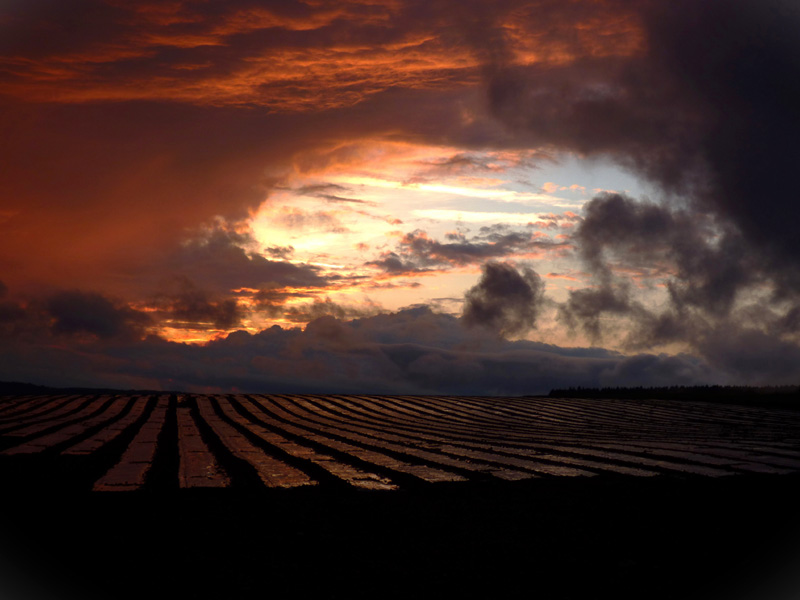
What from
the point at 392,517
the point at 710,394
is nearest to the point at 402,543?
the point at 392,517

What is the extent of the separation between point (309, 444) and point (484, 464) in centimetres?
344

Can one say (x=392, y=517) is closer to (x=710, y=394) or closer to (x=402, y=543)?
(x=402, y=543)

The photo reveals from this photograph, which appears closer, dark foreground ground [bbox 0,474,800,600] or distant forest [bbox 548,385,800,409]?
dark foreground ground [bbox 0,474,800,600]

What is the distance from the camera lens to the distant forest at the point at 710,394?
1006 inches

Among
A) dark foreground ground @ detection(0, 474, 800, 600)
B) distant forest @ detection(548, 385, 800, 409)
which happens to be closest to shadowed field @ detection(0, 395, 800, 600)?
dark foreground ground @ detection(0, 474, 800, 600)

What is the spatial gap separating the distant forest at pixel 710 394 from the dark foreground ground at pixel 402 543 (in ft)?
70.7

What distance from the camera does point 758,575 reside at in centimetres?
500

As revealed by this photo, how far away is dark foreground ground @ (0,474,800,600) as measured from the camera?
4348 mm

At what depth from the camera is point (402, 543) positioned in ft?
16.7

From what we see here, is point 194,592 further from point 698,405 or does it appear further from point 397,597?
point 698,405

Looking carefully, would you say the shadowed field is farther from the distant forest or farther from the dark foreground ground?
the distant forest

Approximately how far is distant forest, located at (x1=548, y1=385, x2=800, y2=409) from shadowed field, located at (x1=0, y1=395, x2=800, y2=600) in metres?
16.7

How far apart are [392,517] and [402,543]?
2.23 ft

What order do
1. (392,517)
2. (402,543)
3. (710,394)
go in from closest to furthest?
(402,543), (392,517), (710,394)
